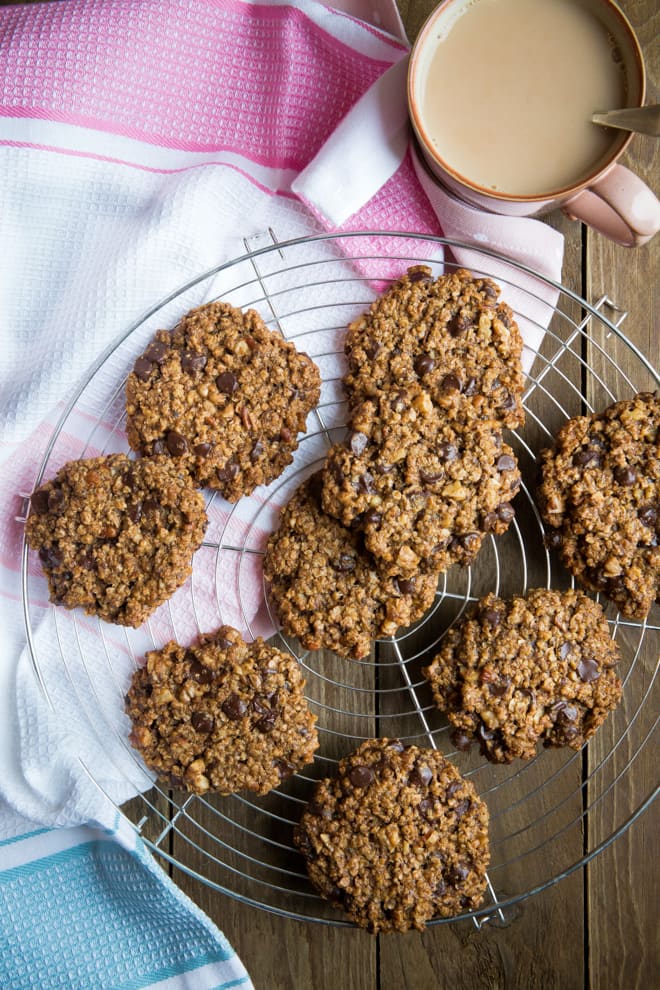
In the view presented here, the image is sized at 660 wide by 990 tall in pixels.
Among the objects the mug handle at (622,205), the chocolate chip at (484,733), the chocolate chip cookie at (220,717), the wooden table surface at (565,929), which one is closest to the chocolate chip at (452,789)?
the chocolate chip at (484,733)

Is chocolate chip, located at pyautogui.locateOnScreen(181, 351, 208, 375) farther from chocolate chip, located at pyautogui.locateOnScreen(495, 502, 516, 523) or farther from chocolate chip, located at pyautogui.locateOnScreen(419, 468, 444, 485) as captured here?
chocolate chip, located at pyautogui.locateOnScreen(495, 502, 516, 523)

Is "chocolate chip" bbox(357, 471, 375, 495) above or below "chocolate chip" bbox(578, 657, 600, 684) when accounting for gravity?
above

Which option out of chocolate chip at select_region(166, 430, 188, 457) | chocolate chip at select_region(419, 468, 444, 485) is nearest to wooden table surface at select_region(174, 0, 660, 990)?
chocolate chip at select_region(419, 468, 444, 485)

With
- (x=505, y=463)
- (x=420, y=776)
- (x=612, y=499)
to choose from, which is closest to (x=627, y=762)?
(x=420, y=776)

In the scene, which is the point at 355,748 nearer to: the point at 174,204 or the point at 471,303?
the point at 471,303

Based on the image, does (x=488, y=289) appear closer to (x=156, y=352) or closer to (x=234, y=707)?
(x=156, y=352)
